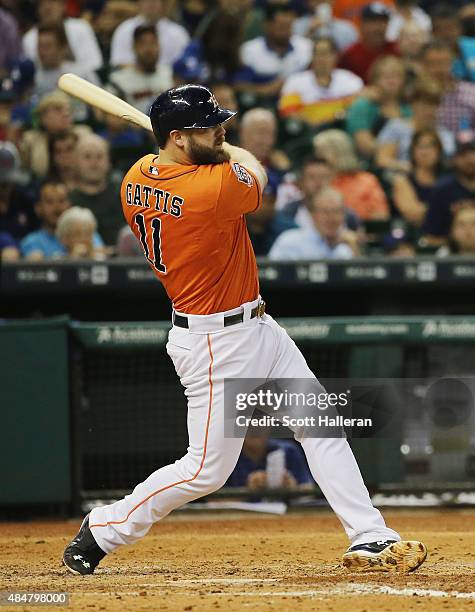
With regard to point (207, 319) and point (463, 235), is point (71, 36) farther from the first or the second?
point (207, 319)

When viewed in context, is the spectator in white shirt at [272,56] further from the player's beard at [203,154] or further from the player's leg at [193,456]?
the player's leg at [193,456]

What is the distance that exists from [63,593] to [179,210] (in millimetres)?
1357

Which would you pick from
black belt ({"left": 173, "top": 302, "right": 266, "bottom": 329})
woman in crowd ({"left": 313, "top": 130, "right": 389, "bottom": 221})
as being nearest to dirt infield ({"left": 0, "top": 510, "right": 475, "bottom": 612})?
black belt ({"left": 173, "top": 302, "right": 266, "bottom": 329})

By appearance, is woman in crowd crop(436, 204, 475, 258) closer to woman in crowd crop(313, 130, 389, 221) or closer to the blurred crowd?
the blurred crowd

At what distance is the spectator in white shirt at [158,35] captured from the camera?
10.0 m

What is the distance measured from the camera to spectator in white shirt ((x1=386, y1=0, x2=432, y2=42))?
11.3 m

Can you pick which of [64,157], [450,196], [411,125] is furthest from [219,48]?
[450,196]

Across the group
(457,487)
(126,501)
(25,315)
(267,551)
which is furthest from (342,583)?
(25,315)

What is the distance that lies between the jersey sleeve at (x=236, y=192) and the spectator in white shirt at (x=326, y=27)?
6.87 metres

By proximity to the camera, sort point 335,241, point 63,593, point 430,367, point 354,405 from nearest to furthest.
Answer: point 63,593 < point 354,405 < point 430,367 < point 335,241

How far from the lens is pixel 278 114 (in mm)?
9898

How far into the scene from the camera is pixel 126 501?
14.4 feet

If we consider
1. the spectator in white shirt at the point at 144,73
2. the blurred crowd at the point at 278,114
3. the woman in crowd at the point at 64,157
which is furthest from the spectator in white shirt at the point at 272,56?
the woman in crowd at the point at 64,157

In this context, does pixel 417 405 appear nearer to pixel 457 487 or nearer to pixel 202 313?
pixel 457 487
